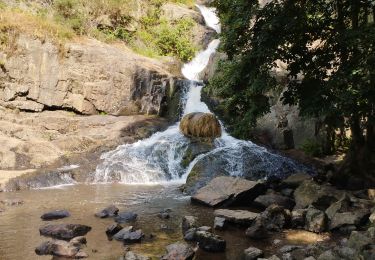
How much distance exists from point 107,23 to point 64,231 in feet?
66.2

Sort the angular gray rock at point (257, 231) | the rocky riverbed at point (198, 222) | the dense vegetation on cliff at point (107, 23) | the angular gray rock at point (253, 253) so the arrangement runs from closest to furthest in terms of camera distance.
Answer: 1. the angular gray rock at point (253, 253)
2. the rocky riverbed at point (198, 222)
3. the angular gray rock at point (257, 231)
4. the dense vegetation on cliff at point (107, 23)

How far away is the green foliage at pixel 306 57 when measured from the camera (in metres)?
11.2

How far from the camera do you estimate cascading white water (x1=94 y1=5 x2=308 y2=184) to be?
54.9ft

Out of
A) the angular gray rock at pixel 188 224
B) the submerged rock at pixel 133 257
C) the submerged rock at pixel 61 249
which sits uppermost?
the angular gray rock at pixel 188 224

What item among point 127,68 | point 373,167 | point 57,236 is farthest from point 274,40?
point 127,68

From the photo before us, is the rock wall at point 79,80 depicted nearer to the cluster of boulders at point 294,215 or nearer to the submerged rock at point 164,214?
the cluster of boulders at point 294,215

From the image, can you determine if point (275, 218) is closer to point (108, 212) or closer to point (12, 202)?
point (108, 212)

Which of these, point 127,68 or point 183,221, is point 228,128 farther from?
point 183,221

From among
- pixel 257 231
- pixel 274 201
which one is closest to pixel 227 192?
pixel 274 201

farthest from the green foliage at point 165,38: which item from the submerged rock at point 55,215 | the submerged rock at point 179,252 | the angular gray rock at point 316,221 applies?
the submerged rock at point 179,252

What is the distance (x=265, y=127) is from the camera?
20.7 m

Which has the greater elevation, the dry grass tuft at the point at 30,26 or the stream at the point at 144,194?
the dry grass tuft at the point at 30,26

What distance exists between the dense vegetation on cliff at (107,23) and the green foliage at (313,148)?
12.7 meters

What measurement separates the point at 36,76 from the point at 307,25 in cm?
1354
